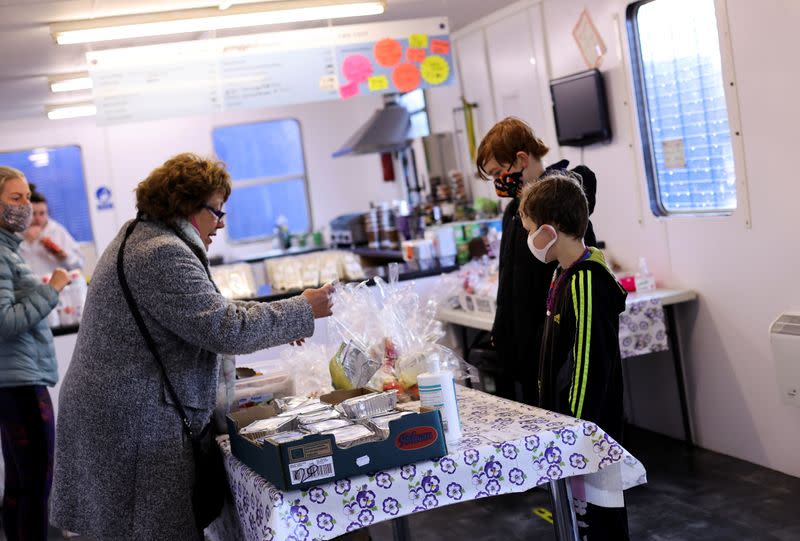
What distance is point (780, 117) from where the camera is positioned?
4012 millimetres

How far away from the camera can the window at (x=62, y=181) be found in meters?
10.5

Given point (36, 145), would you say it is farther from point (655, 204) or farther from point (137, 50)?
point (655, 204)

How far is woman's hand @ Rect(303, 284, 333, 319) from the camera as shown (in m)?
2.69

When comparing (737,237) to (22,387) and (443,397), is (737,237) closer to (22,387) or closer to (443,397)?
(443,397)

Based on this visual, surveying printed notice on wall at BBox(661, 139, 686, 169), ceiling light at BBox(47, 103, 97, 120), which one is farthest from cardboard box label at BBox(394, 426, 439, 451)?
ceiling light at BBox(47, 103, 97, 120)

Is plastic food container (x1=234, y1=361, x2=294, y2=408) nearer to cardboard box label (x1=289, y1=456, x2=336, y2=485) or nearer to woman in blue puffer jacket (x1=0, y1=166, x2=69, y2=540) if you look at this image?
cardboard box label (x1=289, y1=456, x2=336, y2=485)

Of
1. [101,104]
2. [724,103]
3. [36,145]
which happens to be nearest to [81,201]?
[36,145]

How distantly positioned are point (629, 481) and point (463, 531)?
78.1 inches

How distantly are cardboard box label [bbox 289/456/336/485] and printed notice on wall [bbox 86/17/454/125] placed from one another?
139 inches

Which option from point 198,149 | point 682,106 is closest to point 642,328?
point 682,106

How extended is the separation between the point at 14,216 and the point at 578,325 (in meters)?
2.32

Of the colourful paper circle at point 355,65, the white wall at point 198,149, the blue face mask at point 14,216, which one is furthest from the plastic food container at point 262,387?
the white wall at point 198,149

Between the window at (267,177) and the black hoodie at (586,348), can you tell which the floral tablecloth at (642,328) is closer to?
the black hoodie at (586,348)

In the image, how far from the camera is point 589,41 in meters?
5.27
